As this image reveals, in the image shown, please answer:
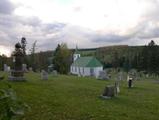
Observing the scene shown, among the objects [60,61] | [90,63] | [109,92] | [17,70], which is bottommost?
[109,92]

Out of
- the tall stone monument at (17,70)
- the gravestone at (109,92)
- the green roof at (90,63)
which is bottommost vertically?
the gravestone at (109,92)

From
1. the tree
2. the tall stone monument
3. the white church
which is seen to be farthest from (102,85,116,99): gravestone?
the tree

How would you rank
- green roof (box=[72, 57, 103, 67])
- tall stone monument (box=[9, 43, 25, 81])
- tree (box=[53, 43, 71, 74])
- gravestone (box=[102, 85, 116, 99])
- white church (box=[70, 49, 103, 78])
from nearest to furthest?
1. gravestone (box=[102, 85, 116, 99])
2. tall stone monument (box=[9, 43, 25, 81])
3. white church (box=[70, 49, 103, 78])
4. green roof (box=[72, 57, 103, 67])
5. tree (box=[53, 43, 71, 74])

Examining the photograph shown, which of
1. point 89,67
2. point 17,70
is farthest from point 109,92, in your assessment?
point 89,67

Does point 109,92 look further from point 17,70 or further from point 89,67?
point 89,67

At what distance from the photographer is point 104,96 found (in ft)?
65.0

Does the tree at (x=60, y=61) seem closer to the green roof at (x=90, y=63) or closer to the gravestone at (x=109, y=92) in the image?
the green roof at (x=90, y=63)

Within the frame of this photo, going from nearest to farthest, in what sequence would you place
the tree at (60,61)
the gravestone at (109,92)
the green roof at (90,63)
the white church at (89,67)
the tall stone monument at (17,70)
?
the gravestone at (109,92)
the tall stone monument at (17,70)
the white church at (89,67)
the green roof at (90,63)
the tree at (60,61)

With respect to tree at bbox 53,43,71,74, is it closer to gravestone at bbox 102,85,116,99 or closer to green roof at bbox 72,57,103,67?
green roof at bbox 72,57,103,67

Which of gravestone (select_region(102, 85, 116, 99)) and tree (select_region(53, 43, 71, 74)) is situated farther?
tree (select_region(53, 43, 71, 74))

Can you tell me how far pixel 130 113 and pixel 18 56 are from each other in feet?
55.8

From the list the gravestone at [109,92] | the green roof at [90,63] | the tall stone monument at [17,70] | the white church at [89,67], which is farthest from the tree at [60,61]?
the gravestone at [109,92]

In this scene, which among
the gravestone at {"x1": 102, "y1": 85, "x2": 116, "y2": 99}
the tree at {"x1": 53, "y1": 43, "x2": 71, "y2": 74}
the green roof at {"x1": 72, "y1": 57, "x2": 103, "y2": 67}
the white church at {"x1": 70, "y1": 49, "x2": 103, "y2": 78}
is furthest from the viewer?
the tree at {"x1": 53, "y1": 43, "x2": 71, "y2": 74}

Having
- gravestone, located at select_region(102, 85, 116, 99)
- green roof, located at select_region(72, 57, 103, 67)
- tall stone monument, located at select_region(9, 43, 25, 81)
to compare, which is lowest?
gravestone, located at select_region(102, 85, 116, 99)
